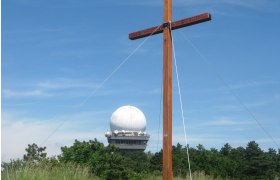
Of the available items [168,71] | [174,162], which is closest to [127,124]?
[174,162]

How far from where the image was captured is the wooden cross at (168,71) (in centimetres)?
943

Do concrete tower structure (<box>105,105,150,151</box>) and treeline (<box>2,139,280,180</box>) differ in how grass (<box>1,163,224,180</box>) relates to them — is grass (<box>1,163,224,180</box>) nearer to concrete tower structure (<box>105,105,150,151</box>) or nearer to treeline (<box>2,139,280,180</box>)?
treeline (<box>2,139,280,180</box>)

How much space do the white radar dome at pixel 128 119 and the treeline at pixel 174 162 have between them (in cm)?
1042

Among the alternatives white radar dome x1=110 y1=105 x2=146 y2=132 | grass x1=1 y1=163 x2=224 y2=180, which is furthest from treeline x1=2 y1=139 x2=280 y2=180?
white radar dome x1=110 y1=105 x2=146 y2=132

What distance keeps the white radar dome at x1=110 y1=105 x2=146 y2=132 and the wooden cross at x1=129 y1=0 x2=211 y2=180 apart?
49.7 metres

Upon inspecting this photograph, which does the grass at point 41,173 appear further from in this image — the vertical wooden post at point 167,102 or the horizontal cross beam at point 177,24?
the horizontal cross beam at point 177,24

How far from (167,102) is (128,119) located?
51.5 metres

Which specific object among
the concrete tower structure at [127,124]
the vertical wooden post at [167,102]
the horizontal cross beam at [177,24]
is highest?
the concrete tower structure at [127,124]

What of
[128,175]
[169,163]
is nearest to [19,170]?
[169,163]

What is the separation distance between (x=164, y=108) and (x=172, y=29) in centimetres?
173

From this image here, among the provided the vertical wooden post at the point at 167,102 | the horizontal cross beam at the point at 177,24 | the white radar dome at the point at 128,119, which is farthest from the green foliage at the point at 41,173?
the white radar dome at the point at 128,119

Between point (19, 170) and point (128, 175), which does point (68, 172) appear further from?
point (128, 175)

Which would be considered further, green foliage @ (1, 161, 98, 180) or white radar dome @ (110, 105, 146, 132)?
white radar dome @ (110, 105, 146, 132)

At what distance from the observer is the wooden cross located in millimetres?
9428
